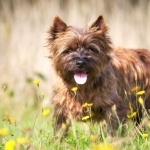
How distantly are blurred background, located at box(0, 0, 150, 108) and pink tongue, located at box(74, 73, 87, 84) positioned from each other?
5673 mm

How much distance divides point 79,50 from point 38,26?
6.13 metres

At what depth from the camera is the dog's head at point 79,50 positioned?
7984 millimetres

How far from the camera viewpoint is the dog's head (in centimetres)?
798

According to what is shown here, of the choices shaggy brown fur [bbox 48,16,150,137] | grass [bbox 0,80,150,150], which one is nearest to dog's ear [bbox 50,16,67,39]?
shaggy brown fur [bbox 48,16,150,137]

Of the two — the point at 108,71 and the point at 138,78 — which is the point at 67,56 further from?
the point at 138,78

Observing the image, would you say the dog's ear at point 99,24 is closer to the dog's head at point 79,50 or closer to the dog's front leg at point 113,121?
the dog's head at point 79,50

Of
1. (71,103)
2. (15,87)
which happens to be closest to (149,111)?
(71,103)

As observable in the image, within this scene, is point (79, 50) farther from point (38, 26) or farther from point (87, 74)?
point (38, 26)

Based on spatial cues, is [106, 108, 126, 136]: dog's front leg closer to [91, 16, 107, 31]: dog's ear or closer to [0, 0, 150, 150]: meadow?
[91, 16, 107, 31]: dog's ear

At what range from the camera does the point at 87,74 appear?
26.6ft

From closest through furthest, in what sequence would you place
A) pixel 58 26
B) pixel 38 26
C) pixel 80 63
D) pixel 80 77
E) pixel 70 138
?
pixel 70 138 < pixel 80 63 < pixel 80 77 < pixel 58 26 < pixel 38 26

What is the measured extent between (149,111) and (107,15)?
5.44 m

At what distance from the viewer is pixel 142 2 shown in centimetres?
1417

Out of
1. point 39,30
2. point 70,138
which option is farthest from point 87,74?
point 39,30
